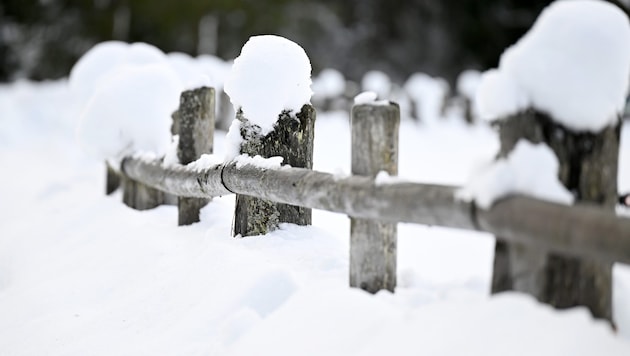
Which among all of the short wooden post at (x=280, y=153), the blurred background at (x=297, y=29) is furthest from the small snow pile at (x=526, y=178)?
the blurred background at (x=297, y=29)

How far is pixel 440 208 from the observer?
7.48 ft

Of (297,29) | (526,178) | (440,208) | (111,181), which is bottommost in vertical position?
(111,181)

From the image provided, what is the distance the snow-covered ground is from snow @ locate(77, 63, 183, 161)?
1.88ft

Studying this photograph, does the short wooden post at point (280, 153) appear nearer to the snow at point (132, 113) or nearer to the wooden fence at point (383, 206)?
the wooden fence at point (383, 206)

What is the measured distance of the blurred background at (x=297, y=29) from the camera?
23281 mm

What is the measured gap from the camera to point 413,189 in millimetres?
2402

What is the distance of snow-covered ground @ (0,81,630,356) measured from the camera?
2121mm

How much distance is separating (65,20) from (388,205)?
2384cm

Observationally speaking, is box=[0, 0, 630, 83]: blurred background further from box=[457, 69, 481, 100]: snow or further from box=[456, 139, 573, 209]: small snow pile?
box=[456, 139, 573, 209]: small snow pile

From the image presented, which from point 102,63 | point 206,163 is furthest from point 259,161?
point 102,63

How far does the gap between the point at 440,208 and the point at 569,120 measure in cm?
52

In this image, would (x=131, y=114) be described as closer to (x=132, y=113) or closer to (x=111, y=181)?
(x=132, y=113)

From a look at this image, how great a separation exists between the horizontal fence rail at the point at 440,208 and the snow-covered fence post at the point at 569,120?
0.34ft

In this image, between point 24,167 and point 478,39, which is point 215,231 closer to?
point 24,167
